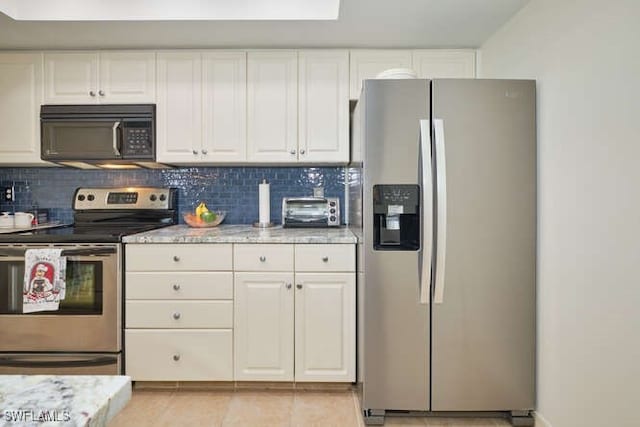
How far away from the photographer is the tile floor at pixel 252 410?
80.5 inches

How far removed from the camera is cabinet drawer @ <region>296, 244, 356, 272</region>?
228 cm

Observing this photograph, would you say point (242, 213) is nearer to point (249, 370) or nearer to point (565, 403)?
point (249, 370)

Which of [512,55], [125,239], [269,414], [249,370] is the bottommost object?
[269,414]

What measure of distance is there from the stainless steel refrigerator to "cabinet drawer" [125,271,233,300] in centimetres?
84

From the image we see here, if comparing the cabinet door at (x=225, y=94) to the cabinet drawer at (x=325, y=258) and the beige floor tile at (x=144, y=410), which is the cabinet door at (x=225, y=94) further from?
the beige floor tile at (x=144, y=410)

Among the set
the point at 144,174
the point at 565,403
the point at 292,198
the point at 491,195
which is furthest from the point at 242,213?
the point at 565,403

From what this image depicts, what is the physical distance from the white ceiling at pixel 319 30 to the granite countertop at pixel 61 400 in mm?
2041

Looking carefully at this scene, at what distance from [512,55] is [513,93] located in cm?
40

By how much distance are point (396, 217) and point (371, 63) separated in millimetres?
1174

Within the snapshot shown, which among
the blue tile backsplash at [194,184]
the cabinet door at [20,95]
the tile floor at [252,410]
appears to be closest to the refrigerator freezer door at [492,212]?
the tile floor at [252,410]

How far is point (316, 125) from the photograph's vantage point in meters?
2.63

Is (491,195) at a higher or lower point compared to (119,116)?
lower

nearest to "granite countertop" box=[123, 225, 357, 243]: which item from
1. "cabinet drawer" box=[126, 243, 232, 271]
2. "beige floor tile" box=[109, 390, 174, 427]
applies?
"cabinet drawer" box=[126, 243, 232, 271]

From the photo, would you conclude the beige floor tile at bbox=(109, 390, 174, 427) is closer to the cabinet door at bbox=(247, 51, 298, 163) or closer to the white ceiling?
the cabinet door at bbox=(247, 51, 298, 163)
